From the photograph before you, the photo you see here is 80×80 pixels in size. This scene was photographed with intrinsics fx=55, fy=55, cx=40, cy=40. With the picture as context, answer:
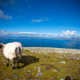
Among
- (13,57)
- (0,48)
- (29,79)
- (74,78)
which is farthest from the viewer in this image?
(0,48)

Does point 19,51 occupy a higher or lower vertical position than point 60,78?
higher

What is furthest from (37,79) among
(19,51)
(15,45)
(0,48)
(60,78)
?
(0,48)

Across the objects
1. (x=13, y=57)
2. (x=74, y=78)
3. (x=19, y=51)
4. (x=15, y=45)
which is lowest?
(x=74, y=78)

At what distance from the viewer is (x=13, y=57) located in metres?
7.55

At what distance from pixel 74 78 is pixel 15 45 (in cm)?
823

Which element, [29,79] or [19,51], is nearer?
[29,79]

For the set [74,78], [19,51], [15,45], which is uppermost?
[15,45]

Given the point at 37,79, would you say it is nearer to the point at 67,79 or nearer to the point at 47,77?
the point at 47,77

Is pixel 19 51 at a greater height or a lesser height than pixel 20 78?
greater

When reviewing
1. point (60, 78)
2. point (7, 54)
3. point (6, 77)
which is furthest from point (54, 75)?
point (7, 54)

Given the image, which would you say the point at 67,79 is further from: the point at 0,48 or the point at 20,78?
the point at 0,48

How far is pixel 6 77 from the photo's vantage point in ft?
19.5

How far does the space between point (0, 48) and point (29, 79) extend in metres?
7.32

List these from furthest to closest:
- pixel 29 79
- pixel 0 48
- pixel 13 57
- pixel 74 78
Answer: pixel 0 48
pixel 13 57
pixel 74 78
pixel 29 79
